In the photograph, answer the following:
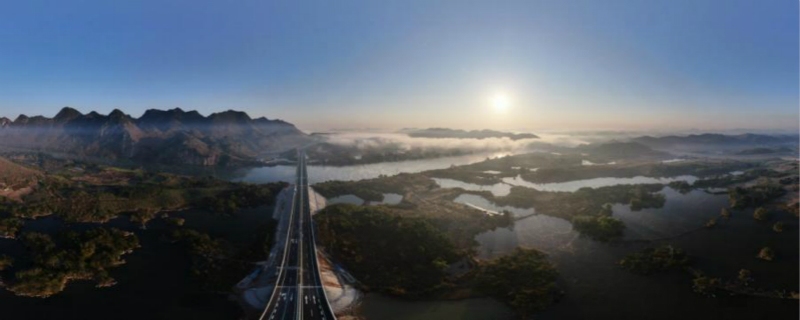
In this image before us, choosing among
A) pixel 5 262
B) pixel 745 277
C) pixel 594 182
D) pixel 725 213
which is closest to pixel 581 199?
pixel 725 213

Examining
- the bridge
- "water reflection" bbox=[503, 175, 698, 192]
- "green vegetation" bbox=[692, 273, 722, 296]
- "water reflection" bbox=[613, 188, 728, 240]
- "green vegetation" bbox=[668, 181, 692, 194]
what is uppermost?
"green vegetation" bbox=[668, 181, 692, 194]

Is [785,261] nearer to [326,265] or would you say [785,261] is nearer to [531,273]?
[531,273]

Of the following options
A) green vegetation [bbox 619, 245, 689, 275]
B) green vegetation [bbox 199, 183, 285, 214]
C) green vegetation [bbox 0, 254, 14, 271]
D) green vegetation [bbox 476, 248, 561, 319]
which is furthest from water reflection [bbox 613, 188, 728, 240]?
green vegetation [bbox 0, 254, 14, 271]

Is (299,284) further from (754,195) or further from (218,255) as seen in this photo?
(754,195)

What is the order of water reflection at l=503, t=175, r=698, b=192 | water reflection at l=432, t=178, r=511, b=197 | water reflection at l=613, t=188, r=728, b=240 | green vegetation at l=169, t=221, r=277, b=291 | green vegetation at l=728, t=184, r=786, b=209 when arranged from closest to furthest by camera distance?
green vegetation at l=169, t=221, r=277, b=291 → water reflection at l=613, t=188, r=728, b=240 → green vegetation at l=728, t=184, r=786, b=209 → water reflection at l=432, t=178, r=511, b=197 → water reflection at l=503, t=175, r=698, b=192

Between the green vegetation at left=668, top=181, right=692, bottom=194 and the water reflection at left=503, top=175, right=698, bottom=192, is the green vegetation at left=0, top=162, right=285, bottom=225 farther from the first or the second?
the green vegetation at left=668, top=181, right=692, bottom=194

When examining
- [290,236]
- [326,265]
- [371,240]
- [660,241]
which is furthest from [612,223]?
[290,236]
